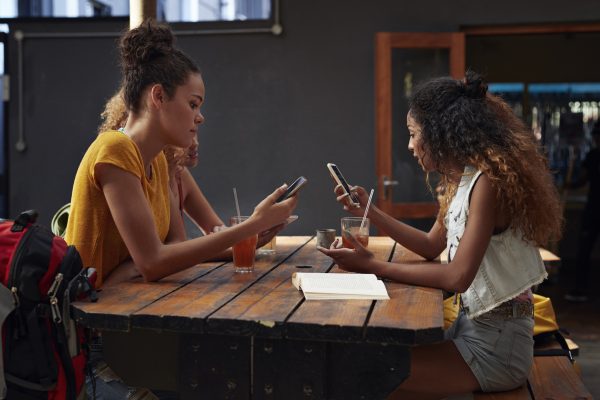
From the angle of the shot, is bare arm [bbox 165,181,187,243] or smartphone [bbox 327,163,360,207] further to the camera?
bare arm [bbox 165,181,187,243]

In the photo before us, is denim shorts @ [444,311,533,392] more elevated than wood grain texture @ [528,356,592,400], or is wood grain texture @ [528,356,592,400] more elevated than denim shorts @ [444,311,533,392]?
denim shorts @ [444,311,533,392]

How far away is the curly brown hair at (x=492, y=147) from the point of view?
197cm

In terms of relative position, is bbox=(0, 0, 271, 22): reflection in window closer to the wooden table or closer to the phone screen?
the phone screen

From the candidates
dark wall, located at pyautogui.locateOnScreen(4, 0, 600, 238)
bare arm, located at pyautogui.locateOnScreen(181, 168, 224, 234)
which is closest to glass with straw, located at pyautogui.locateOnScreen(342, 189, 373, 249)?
bare arm, located at pyautogui.locateOnScreen(181, 168, 224, 234)

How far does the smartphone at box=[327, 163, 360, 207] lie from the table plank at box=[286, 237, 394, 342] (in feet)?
2.36

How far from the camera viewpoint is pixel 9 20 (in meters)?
5.54

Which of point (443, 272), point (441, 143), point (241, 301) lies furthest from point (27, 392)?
point (441, 143)

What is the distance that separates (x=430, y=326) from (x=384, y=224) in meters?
1.07

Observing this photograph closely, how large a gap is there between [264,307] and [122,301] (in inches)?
14.1

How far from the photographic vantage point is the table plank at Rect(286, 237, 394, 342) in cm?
151

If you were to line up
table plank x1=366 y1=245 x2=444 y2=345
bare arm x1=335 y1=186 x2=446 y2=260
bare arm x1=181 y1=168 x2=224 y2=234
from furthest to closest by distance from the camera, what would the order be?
bare arm x1=181 y1=168 x2=224 y2=234, bare arm x1=335 y1=186 x2=446 y2=260, table plank x1=366 y1=245 x2=444 y2=345

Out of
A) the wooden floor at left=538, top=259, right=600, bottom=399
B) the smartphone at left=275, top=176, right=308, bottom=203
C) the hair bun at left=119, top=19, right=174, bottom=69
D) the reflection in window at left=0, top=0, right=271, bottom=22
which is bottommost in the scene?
the wooden floor at left=538, top=259, right=600, bottom=399

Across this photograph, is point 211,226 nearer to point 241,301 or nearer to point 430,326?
point 241,301

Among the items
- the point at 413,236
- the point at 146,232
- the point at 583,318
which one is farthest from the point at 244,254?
the point at 583,318
